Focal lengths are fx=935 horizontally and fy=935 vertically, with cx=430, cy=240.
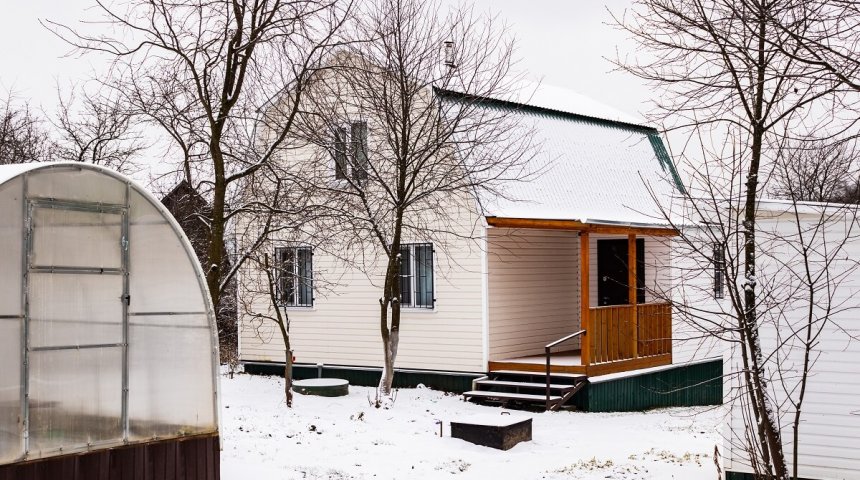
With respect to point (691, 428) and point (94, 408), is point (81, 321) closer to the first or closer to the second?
point (94, 408)

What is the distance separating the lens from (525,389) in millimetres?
16078

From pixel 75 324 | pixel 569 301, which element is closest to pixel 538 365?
pixel 569 301

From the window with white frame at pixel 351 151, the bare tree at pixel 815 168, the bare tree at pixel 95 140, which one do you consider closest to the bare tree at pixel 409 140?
the window with white frame at pixel 351 151

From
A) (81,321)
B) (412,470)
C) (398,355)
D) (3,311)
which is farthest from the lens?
(398,355)

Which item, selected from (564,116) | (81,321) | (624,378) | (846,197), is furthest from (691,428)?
(846,197)

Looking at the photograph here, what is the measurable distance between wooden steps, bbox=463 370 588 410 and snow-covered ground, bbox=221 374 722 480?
0.93ft

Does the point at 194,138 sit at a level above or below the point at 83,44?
below

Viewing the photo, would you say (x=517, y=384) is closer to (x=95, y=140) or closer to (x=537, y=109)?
(x=537, y=109)

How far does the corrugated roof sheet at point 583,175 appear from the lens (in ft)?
57.2

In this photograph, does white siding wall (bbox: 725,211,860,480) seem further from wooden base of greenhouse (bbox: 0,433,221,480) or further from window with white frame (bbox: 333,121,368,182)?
window with white frame (bbox: 333,121,368,182)

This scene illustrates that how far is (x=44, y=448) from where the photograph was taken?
804 centimetres

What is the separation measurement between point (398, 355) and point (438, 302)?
1.42 metres

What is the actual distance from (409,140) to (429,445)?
6.02 meters

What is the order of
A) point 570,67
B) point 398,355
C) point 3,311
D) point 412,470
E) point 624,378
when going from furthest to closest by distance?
1. point 570,67
2. point 398,355
3. point 624,378
4. point 412,470
5. point 3,311
